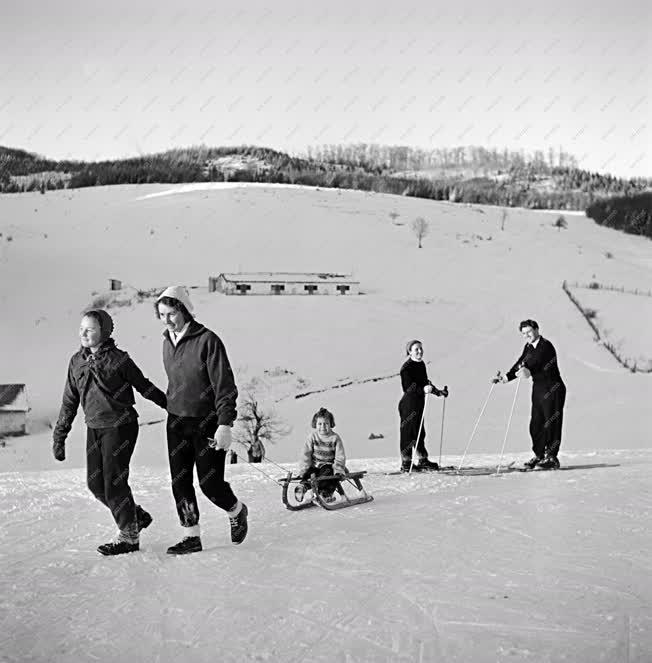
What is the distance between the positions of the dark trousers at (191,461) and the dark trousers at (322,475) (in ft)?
3.19

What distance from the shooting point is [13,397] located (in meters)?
7.36

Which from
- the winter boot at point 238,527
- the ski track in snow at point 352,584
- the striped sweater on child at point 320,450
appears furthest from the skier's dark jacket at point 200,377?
the striped sweater on child at point 320,450

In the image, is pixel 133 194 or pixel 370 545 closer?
pixel 370 545

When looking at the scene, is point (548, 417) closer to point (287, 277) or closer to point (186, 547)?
point (186, 547)

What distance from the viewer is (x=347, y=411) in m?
8.29

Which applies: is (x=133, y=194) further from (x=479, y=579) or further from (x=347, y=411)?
(x=479, y=579)

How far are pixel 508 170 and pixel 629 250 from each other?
169 cm

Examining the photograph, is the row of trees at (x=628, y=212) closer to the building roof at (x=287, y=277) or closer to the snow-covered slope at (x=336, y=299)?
the snow-covered slope at (x=336, y=299)

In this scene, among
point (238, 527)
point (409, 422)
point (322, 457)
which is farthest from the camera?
point (409, 422)

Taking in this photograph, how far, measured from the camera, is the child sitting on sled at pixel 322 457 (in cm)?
392

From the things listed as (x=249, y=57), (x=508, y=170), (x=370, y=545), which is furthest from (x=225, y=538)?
(x=508, y=170)

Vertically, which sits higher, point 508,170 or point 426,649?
point 508,170

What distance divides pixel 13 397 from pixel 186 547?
5038mm

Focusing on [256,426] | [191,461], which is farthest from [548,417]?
[256,426]
